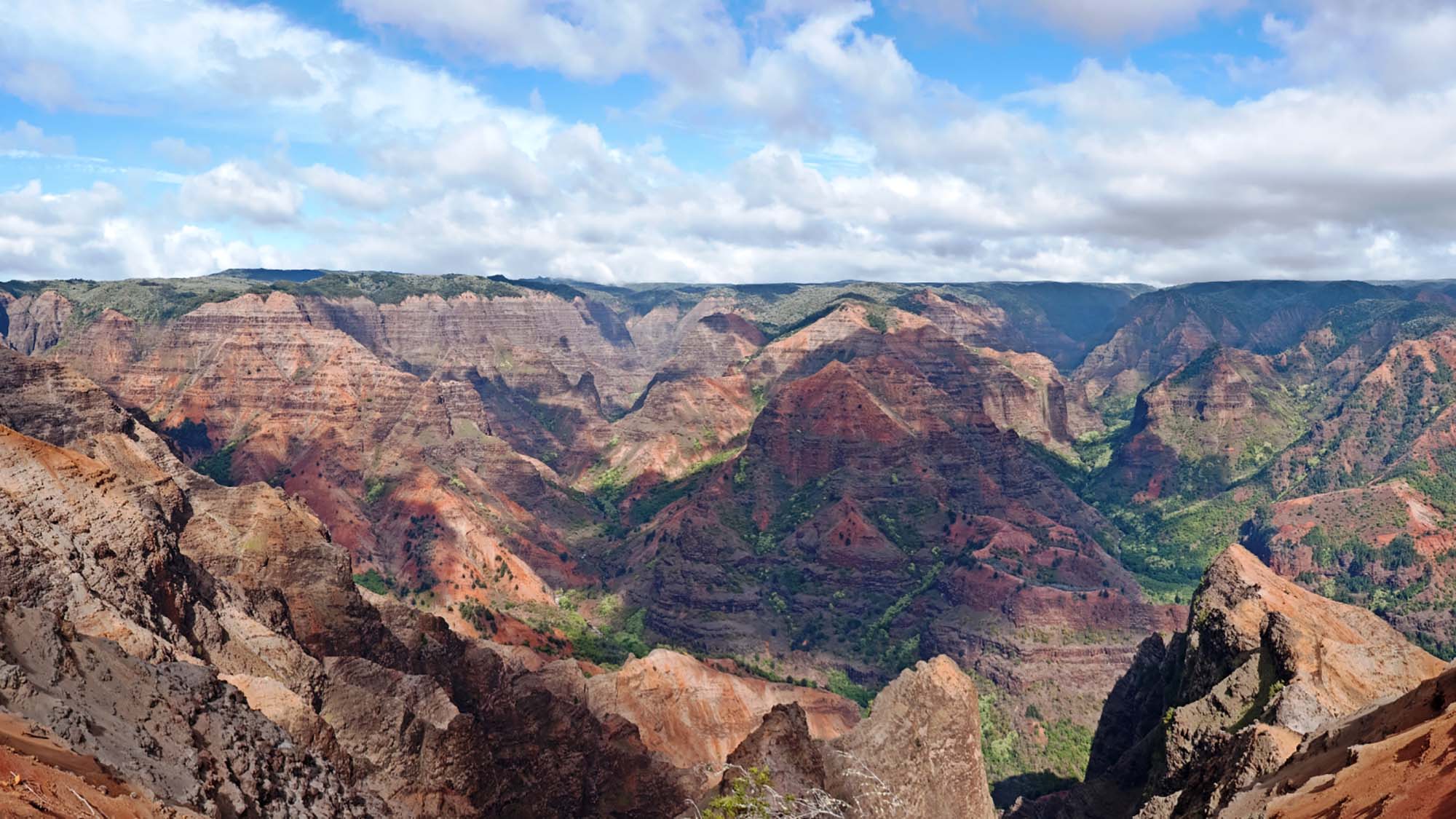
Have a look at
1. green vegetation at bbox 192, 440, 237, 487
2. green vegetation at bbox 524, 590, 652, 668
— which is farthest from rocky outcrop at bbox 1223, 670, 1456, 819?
green vegetation at bbox 192, 440, 237, 487

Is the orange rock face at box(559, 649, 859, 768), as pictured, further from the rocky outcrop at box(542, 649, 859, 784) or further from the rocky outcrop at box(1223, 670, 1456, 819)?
the rocky outcrop at box(1223, 670, 1456, 819)

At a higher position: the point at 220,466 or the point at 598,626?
the point at 220,466

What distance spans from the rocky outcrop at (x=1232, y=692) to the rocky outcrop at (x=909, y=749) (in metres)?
11.7

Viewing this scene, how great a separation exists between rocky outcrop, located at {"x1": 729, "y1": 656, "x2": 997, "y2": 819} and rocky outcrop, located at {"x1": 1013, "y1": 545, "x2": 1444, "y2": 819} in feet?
38.4

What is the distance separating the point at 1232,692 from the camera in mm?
62250

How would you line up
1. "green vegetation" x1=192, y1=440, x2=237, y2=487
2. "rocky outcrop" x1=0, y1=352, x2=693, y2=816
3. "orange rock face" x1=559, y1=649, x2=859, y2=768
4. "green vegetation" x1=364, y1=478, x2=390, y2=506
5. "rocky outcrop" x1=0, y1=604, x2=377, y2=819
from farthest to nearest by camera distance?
"green vegetation" x1=192, y1=440, x2=237, y2=487
"green vegetation" x1=364, y1=478, x2=390, y2=506
"orange rock face" x1=559, y1=649, x2=859, y2=768
"rocky outcrop" x1=0, y1=352, x2=693, y2=816
"rocky outcrop" x1=0, y1=604, x2=377, y2=819

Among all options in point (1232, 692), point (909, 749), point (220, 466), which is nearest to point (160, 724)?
point (909, 749)

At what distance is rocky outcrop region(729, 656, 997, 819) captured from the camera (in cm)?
5822

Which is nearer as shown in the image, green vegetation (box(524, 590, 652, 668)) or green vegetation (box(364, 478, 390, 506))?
green vegetation (box(524, 590, 652, 668))

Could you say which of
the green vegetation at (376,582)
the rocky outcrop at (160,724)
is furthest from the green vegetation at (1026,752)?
the rocky outcrop at (160,724)

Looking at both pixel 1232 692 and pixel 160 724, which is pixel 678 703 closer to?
pixel 1232 692

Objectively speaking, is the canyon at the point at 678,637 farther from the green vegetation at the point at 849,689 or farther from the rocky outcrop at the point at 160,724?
the green vegetation at the point at 849,689

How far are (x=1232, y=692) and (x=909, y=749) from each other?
20968 millimetres

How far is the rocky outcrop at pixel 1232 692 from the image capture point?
5000cm
